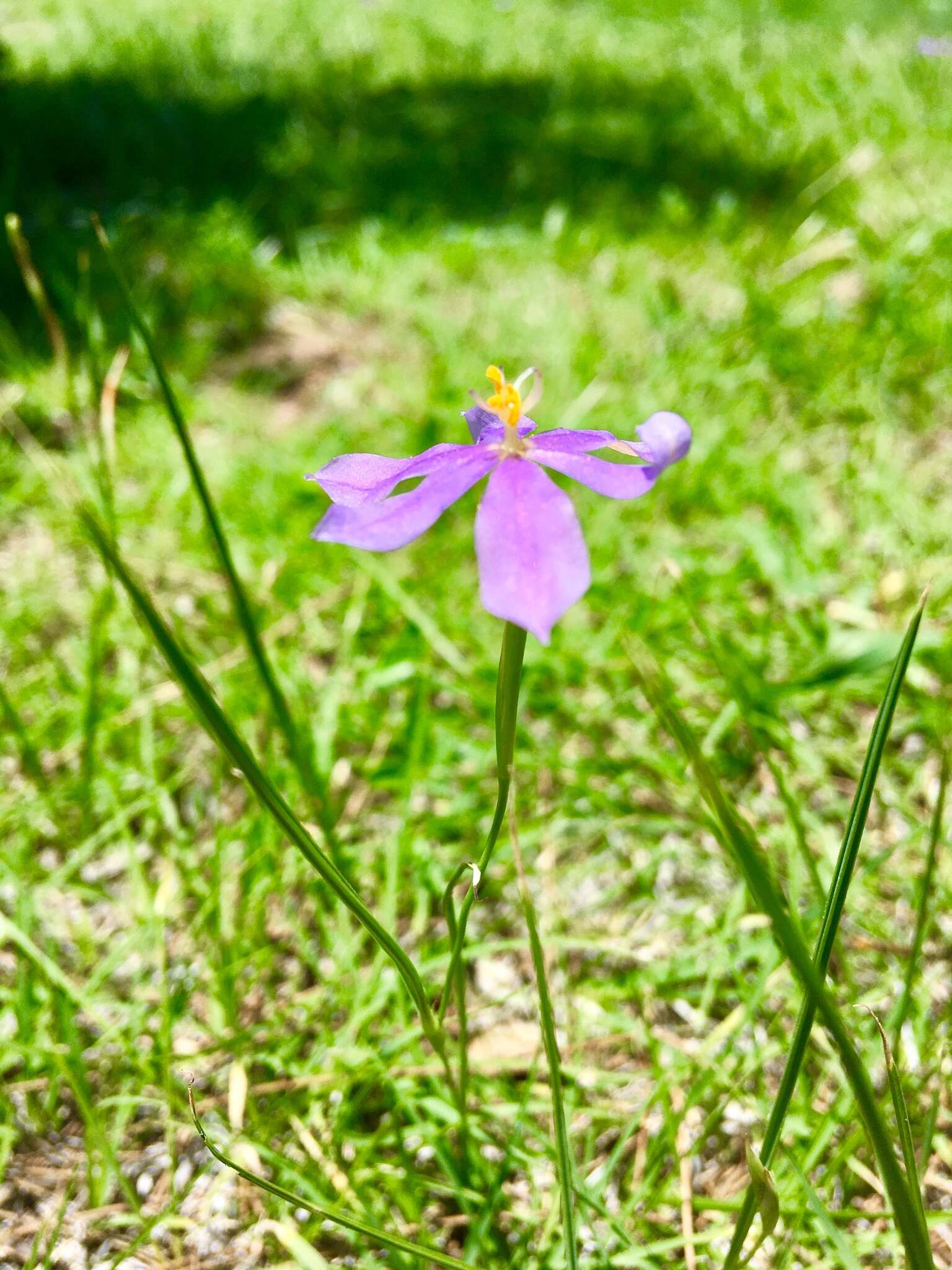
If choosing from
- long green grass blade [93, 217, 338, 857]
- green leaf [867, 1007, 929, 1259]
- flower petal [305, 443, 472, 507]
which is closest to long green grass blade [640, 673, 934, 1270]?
green leaf [867, 1007, 929, 1259]

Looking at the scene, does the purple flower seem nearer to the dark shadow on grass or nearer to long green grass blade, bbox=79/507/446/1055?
long green grass blade, bbox=79/507/446/1055

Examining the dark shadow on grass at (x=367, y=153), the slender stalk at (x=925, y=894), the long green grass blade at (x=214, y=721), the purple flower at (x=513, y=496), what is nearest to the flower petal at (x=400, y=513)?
the purple flower at (x=513, y=496)

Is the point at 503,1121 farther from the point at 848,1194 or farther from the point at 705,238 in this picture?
the point at 705,238

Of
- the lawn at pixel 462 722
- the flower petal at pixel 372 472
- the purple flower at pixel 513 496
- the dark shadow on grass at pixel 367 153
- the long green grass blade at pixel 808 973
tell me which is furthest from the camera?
the dark shadow on grass at pixel 367 153

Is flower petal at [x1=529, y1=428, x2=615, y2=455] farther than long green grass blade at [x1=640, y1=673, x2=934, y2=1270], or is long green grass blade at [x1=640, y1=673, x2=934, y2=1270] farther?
flower petal at [x1=529, y1=428, x2=615, y2=455]

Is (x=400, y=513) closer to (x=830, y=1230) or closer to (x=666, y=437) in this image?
(x=666, y=437)

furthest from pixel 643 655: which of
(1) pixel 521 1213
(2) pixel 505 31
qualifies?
(2) pixel 505 31

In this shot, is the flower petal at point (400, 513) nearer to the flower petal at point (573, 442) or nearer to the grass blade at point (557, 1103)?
the flower petal at point (573, 442)
